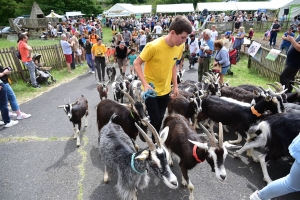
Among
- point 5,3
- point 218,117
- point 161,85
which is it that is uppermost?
point 5,3

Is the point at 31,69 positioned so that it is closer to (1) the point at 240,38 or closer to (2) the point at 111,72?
(2) the point at 111,72

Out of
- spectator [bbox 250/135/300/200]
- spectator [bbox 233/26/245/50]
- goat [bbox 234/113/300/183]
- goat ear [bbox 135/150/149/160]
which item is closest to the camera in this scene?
spectator [bbox 250/135/300/200]

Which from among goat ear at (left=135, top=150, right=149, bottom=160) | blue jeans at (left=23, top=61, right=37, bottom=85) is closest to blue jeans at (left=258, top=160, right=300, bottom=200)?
goat ear at (left=135, top=150, right=149, bottom=160)

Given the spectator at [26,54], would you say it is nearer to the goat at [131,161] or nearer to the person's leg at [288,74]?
the goat at [131,161]

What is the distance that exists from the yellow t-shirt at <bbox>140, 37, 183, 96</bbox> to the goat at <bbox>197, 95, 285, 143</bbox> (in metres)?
1.93

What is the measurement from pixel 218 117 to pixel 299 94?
2324mm

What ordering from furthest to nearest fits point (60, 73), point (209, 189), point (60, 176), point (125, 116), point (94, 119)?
point (60, 73)
point (94, 119)
point (125, 116)
point (60, 176)
point (209, 189)

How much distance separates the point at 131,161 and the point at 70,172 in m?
1.76

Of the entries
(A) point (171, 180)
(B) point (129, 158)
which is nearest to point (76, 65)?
(B) point (129, 158)

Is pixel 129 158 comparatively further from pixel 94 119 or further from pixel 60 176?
pixel 94 119

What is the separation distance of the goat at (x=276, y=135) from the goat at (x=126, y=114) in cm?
228

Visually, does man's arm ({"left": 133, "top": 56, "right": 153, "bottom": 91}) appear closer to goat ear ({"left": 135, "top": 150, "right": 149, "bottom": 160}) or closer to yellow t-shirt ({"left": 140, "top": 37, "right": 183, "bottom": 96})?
yellow t-shirt ({"left": 140, "top": 37, "right": 183, "bottom": 96})

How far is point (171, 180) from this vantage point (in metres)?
2.64

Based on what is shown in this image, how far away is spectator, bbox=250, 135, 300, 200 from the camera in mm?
2212
